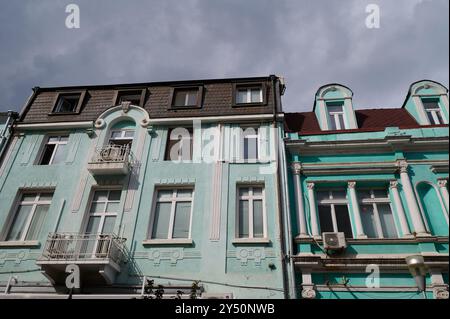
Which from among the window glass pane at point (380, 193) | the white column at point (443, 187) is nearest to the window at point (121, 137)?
the window glass pane at point (380, 193)

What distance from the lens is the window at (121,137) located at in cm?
1331

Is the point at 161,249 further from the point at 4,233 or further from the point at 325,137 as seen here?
the point at 325,137

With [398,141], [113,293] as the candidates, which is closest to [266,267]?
[113,293]

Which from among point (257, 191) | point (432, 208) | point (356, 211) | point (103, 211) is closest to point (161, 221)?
point (103, 211)

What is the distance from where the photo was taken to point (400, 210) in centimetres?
1037

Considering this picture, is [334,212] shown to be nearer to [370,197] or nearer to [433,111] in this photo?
[370,197]

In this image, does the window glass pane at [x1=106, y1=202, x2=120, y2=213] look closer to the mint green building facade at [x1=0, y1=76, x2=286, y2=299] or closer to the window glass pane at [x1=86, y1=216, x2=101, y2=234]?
the mint green building facade at [x1=0, y1=76, x2=286, y2=299]

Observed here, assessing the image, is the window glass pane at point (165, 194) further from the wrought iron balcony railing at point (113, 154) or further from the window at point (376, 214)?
the window at point (376, 214)

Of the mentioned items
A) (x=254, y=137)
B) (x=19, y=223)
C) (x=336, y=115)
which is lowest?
(x=19, y=223)

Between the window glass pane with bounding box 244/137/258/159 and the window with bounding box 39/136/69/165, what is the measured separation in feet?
21.9

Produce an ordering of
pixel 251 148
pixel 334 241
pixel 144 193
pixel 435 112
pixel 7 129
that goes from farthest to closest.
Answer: pixel 7 129 → pixel 435 112 → pixel 251 148 → pixel 144 193 → pixel 334 241

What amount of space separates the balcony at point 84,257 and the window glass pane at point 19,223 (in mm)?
1848

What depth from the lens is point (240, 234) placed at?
35.2ft

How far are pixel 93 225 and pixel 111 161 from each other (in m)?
2.13
